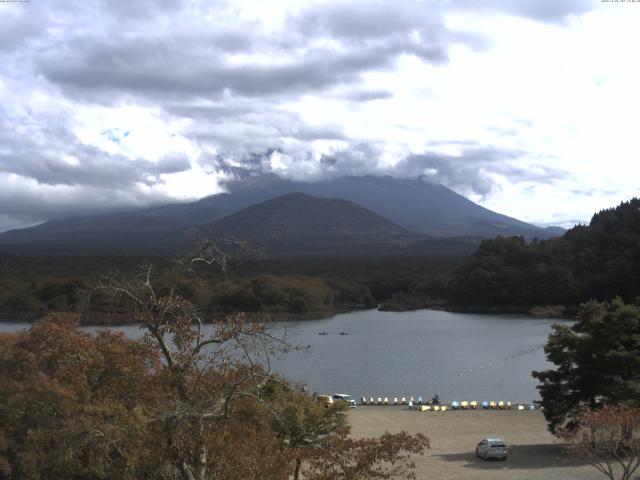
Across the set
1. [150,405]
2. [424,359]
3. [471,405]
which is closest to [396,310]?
[424,359]

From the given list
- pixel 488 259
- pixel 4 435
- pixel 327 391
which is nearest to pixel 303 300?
pixel 488 259

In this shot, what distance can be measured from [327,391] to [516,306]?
153 feet

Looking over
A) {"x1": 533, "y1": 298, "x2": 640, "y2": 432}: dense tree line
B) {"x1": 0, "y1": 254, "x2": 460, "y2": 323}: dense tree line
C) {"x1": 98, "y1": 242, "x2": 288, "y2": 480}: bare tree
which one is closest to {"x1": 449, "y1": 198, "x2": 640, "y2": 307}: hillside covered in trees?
{"x1": 0, "y1": 254, "x2": 460, "y2": 323}: dense tree line

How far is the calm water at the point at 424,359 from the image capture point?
31.7 meters

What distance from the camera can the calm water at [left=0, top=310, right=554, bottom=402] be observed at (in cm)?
3167

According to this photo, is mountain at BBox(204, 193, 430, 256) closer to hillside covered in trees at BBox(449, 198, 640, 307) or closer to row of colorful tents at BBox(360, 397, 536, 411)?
hillside covered in trees at BBox(449, 198, 640, 307)

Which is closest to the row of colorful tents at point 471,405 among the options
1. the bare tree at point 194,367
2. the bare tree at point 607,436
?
the bare tree at point 607,436

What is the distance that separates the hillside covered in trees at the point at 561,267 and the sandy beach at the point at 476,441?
42406 mm

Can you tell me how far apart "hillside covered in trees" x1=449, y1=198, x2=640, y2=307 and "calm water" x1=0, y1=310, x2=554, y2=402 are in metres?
8.25

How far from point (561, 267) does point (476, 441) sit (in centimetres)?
5465

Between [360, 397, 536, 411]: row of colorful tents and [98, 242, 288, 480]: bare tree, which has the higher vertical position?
[98, 242, 288, 480]: bare tree

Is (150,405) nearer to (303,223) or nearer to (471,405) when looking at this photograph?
(471,405)

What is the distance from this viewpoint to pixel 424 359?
40219 millimetres

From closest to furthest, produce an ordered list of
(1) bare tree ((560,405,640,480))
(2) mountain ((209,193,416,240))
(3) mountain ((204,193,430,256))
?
(1) bare tree ((560,405,640,480)) → (3) mountain ((204,193,430,256)) → (2) mountain ((209,193,416,240))
